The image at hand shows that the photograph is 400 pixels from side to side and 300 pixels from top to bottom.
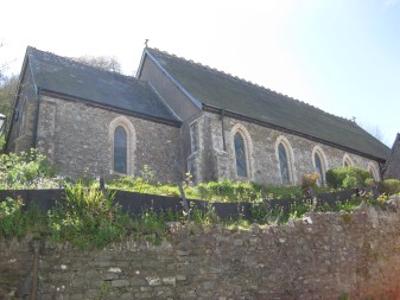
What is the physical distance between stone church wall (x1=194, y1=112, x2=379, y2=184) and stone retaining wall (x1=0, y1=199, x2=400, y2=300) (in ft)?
25.8

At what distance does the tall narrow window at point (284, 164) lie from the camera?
74.6 ft

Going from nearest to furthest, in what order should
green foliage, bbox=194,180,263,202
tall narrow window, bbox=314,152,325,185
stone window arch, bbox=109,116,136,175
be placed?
green foliage, bbox=194,180,263,202, stone window arch, bbox=109,116,136,175, tall narrow window, bbox=314,152,325,185

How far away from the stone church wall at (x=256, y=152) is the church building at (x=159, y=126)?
5 cm

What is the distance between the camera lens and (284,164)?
23.0 meters

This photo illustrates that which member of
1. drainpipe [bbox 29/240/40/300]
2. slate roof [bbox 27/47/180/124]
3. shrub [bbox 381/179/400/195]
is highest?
slate roof [bbox 27/47/180/124]

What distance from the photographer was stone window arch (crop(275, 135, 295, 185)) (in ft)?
74.3

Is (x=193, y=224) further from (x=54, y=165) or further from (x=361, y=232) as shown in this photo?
(x=54, y=165)

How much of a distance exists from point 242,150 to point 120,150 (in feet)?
18.0

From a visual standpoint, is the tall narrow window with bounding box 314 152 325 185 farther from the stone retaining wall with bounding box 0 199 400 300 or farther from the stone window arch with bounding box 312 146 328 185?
the stone retaining wall with bounding box 0 199 400 300

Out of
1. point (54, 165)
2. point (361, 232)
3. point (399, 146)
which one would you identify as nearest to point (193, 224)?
point (361, 232)

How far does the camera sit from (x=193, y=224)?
383 inches

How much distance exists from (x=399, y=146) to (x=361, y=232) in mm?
17766

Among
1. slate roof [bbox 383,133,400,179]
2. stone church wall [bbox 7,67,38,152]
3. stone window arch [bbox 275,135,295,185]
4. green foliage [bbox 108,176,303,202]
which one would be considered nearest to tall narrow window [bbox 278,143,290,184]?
stone window arch [bbox 275,135,295,185]

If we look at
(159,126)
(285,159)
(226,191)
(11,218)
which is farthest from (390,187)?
(11,218)
